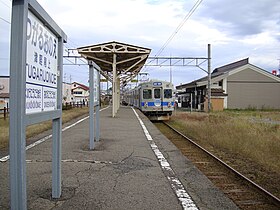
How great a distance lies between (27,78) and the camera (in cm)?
338

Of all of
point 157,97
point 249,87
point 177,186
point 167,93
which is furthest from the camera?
point 249,87

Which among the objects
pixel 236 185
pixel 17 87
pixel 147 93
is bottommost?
pixel 236 185

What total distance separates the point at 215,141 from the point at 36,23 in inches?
449

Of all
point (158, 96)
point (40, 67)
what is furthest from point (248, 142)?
point (158, 96)

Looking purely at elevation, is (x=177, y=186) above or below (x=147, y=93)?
below

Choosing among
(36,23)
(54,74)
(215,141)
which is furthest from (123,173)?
(215,141)

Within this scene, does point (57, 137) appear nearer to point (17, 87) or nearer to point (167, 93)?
point (17, 87)

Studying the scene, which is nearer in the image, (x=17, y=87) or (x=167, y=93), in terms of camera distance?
(x=17, y=87)

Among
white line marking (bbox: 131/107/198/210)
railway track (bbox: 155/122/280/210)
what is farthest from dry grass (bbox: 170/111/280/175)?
white line marking (bbox: 131/107/198/210)

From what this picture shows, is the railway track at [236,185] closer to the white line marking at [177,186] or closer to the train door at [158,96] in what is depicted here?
the white line marking at [177,186]

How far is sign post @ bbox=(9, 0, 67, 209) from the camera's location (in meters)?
3.15

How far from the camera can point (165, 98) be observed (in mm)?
24406

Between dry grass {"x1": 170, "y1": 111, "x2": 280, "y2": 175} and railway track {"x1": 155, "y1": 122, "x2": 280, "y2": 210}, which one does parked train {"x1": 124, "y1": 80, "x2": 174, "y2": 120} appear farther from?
railway track {"x1": 155, "y1": 122, "x2": 280, "y2": 210}

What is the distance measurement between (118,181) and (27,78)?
2.99m
